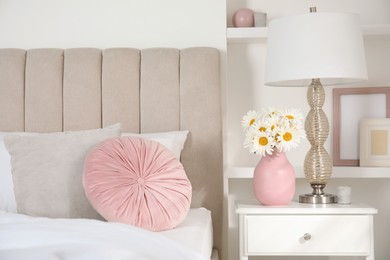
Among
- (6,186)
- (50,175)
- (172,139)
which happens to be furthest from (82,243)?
(172,139)

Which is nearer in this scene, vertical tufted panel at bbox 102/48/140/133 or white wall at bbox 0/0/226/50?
vertical tufted panel at bbox 102/48/140/133

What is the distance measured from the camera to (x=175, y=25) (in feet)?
9.38

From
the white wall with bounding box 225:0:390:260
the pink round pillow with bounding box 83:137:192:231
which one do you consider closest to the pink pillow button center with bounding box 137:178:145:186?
the pink round pillow with bounding box 83:137:192:231

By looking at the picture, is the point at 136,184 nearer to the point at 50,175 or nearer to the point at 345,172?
the point at 50,175

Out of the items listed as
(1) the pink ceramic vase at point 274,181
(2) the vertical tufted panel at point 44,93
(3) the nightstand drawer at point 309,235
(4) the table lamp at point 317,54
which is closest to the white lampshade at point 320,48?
(4) the table lamp at point 317,54

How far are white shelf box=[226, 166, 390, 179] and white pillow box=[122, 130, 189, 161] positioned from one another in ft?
1.10

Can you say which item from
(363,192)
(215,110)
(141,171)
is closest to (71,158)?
(141,171)

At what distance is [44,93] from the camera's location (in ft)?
8.93

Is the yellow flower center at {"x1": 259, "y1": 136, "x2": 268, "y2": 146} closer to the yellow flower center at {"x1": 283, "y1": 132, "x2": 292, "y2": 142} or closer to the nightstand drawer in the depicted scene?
the yellow flower center at {"x1": 283, "y1": 132, "x2": 292, "y2": 142}

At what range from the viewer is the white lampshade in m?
2.35

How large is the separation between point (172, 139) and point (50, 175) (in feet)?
1.93

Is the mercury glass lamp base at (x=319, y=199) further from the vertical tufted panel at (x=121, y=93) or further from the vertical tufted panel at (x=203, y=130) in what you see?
the vertical tufted panel at (x=121, y=93)

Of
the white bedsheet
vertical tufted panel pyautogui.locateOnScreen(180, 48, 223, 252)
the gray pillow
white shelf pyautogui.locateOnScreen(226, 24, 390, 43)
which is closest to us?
the white bedsheet

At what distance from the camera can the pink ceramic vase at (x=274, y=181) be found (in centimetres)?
244
